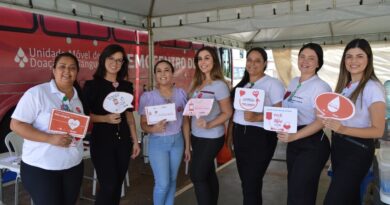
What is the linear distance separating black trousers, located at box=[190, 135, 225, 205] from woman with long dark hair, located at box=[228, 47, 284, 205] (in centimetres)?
17

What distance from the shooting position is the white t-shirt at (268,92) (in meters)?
2.02

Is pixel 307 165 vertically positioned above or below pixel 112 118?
below

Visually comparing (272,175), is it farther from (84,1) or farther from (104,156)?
(84,1)

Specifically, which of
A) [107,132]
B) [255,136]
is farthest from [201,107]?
[107,132]

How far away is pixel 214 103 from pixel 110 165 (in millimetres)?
823

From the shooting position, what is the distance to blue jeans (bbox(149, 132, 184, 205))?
7.00 feet

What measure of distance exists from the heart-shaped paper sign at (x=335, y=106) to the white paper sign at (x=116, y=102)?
119cm

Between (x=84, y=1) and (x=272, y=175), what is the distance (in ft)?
10.6

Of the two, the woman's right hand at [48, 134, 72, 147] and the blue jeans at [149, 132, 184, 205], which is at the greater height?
the woman's right hand at [48, 134, 72, 147]

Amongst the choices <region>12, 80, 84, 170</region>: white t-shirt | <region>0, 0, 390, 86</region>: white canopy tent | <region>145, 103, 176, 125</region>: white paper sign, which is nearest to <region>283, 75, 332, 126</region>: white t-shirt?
<region>145, 103, 176, 125</region>: white paper sign

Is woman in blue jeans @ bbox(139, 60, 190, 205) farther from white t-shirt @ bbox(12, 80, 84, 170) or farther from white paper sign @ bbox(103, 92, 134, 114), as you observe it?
white t-shirt @ bbox(12, 80, 84, 170)

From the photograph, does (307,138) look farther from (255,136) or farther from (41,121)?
(41,121)

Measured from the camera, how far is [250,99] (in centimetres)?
197

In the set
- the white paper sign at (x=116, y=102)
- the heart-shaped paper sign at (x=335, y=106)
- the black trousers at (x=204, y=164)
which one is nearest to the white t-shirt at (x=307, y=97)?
the heart-shaped paper sign at (x=335, y=106)
